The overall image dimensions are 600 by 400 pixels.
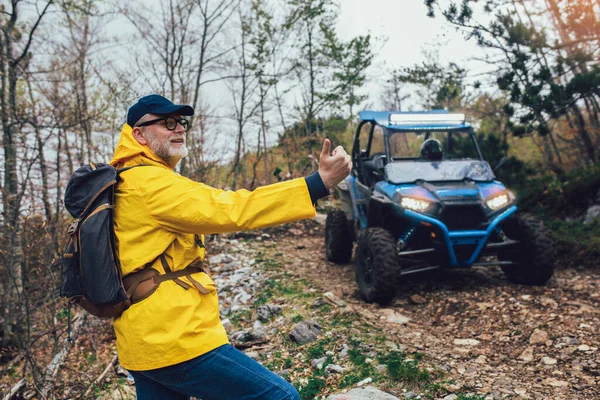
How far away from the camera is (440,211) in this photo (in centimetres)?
594

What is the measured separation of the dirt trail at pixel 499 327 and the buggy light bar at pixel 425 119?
209 centimetres

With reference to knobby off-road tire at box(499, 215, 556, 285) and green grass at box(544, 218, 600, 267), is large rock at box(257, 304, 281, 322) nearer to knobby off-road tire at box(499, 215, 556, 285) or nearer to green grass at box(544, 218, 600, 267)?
knobby off-road tire at box(499, 215, 556, 285)

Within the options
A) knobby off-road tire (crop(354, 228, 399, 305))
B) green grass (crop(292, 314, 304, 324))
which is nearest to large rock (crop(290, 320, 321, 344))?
green grass (crop(292, 314, 304, 324))

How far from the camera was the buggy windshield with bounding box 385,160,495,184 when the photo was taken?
6605mm

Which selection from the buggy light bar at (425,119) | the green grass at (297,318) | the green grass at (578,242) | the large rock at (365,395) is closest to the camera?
the large rock at (365,395)

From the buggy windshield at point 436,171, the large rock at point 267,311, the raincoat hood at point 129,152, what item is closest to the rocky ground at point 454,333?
the large rock at point 267,311

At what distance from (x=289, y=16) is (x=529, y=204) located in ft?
31.5

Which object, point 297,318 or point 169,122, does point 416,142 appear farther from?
point 169,122

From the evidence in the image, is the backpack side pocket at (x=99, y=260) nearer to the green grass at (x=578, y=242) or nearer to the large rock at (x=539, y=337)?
the large rock at (x=539, y=337)

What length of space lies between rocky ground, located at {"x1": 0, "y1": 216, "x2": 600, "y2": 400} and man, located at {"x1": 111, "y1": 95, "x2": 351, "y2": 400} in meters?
1.91

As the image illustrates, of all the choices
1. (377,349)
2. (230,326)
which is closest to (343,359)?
(377,349)

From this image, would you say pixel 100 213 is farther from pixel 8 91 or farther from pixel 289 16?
pixel 289 16

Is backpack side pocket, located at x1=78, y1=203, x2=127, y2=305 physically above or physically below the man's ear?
below

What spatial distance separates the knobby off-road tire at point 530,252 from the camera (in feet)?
19.6
